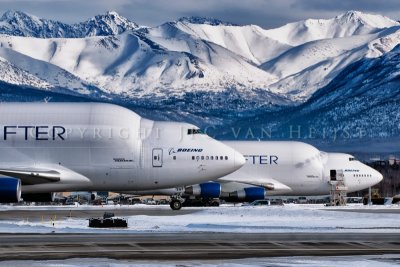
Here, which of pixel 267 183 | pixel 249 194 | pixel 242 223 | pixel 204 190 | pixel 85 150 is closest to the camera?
pixel 242 223

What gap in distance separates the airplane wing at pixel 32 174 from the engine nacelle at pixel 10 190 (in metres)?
A: 2.49

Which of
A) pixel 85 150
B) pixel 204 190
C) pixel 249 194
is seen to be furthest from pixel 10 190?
pixel 249 194

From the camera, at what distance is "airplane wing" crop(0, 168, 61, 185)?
229 feet

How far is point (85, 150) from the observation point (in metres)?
72.1

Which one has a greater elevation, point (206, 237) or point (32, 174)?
point (32, 174)

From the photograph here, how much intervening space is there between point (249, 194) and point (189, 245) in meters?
56.5

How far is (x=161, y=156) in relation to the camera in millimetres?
73312

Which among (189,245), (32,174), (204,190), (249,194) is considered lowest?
(189,245)

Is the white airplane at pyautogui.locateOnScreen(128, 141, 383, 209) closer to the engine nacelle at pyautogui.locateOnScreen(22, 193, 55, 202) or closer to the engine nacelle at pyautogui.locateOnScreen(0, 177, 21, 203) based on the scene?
the engine nacelle at pyautogui.locateOnScreen(22, 193, 55, 202)

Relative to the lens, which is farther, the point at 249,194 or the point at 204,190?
the point at 249,194

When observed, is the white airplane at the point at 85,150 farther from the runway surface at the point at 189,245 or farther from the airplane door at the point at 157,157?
the runway surface at the point at 189,245

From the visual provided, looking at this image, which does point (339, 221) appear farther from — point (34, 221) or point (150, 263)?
point (150, 263)

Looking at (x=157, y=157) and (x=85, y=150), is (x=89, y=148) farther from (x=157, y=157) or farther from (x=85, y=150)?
(x=157, y=157)

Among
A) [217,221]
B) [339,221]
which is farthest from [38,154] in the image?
[339,221]
